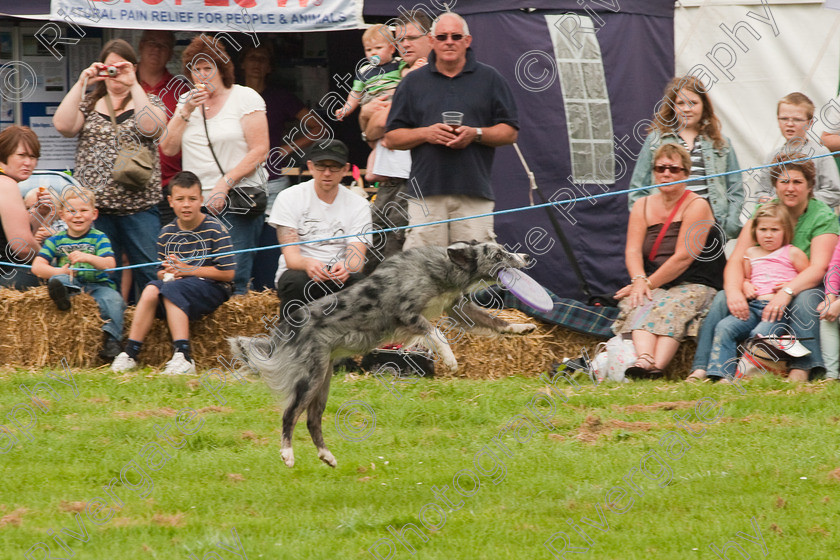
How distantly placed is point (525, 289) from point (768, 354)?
1.97 m

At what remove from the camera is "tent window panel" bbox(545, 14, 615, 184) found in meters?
11.2

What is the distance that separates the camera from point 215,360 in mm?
10062

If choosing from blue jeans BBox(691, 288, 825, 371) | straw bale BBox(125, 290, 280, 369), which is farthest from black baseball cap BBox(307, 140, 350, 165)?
blue jeans BBox(691, 288, 825, 371)

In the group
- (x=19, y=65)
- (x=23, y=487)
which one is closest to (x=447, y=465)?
(x=23, y=487)

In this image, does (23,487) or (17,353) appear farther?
(17,353)

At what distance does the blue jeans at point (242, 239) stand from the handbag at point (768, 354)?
443 cm

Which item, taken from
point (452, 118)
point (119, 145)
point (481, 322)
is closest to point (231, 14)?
point (119, 145)

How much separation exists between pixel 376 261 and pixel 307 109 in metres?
3.24

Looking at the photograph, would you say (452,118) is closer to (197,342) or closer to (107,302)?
(197,342)

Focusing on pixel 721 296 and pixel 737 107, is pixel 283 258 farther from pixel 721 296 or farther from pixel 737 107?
pixel 737 107

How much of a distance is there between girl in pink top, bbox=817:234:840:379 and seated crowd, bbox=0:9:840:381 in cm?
2

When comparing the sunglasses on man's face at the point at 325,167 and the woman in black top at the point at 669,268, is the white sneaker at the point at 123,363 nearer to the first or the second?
the sunglasses on man's face at the point at 325,167

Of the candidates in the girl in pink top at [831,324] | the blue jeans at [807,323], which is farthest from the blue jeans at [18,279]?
the girl in pink top at [831,324]

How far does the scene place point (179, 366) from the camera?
31.2 feet
